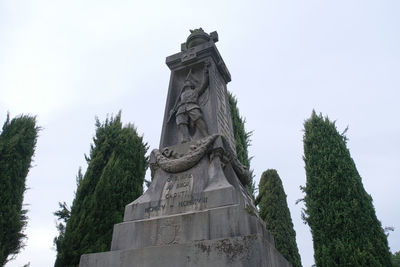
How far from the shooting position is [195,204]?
490 centimetres

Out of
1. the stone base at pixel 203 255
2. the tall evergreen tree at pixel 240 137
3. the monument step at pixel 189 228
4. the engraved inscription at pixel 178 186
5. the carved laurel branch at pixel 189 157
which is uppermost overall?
the tall evergreen tree at pixel 240 137

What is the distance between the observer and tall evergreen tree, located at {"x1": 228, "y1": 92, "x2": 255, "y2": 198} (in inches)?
605

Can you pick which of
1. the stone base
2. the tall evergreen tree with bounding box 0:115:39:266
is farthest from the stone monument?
the tall evergreen tree with bounding box 0:115:39:266

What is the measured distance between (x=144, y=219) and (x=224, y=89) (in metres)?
4.14

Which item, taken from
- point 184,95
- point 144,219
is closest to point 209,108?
point 184,95

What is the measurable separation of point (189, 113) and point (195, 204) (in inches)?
91.3

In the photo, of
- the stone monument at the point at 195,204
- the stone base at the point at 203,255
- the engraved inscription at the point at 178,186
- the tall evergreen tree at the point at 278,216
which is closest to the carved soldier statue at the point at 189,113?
the stone monument at the point at 195,204

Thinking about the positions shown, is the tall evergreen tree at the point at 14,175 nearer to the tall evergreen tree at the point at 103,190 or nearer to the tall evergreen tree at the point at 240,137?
the tall evergreen tree at the point at 103,190

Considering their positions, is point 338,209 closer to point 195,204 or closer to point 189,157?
point 189,157

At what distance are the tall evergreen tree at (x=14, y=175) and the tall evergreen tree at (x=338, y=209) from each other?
39.5 ft

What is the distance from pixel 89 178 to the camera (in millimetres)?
13688

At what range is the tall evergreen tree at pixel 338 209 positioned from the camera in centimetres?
1142

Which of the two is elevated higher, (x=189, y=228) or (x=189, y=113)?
(x=189, y=113)

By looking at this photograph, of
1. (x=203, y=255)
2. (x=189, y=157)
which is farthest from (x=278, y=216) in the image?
(x=203, y=255)
